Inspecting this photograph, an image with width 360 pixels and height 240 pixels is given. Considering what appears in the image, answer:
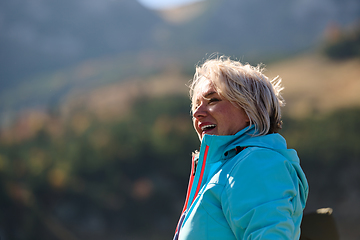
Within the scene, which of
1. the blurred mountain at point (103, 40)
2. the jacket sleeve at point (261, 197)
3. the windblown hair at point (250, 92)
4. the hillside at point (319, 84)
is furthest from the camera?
the blurred mountain at point (103, 40)

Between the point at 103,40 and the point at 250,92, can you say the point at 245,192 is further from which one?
the point at 103,40

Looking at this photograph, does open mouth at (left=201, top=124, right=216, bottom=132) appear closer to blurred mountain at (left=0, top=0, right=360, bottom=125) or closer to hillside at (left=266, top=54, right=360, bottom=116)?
hillside at (left=266, top=54, right=360, bottom=116)

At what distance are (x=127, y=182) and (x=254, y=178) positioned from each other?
342 centimetres

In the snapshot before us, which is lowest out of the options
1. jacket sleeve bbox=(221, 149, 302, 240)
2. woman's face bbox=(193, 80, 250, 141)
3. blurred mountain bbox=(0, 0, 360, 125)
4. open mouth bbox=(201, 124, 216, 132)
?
jacket sleeve bbox=(221, 149, 302, 240)

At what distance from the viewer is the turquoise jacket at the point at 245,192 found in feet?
2.93

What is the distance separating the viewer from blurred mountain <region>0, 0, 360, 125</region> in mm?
4609

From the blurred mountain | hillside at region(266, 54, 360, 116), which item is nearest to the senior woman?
hillside at region(266, 54, 360, 116)

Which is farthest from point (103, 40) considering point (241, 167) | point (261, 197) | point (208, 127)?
point (261, 197)

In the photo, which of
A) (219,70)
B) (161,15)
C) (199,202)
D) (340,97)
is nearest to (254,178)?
(199,202)

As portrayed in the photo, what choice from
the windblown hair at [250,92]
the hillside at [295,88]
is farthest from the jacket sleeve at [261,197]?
the hillside at [295,88]

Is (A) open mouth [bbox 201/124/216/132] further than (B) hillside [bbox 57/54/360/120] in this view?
No

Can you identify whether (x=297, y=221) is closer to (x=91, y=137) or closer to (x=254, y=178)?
(x=254, y=178)

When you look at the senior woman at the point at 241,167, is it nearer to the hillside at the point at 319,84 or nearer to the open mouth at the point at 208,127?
the open mouth at the point at 208,127

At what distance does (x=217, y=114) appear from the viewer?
48.6 inches
